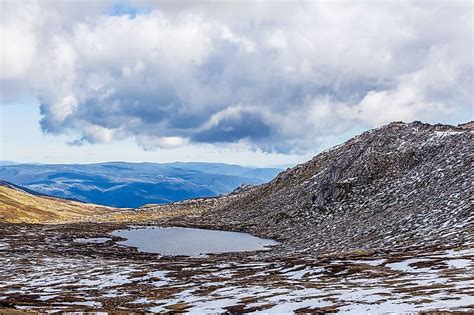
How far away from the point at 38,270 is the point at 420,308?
45.3 metres

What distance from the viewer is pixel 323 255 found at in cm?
5434

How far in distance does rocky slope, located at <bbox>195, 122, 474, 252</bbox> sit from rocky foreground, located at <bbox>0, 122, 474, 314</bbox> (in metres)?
0.30

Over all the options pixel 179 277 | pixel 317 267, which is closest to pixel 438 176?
pixel 317 267

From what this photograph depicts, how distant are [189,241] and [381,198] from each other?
32502mm

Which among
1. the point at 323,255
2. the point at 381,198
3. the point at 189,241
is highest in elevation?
the point at 381,198

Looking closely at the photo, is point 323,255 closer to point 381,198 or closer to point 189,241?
point 381,198

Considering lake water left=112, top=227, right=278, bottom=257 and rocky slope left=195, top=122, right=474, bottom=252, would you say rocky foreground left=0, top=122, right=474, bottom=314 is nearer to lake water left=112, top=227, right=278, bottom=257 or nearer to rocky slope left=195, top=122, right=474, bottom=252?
rocky slope left=195, top=122, right=474, bottom=252

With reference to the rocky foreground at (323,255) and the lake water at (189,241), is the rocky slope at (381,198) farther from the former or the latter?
the lake water at (189,241)

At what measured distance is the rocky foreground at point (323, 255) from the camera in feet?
99.8

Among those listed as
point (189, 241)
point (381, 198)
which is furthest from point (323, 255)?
point (189, 241)

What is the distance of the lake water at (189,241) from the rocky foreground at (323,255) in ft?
11.1

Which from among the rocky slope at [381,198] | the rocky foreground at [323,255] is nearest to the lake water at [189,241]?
the rocky foreground at [323,255]

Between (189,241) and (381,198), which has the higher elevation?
(381,198)

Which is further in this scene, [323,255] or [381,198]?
[381,198]
